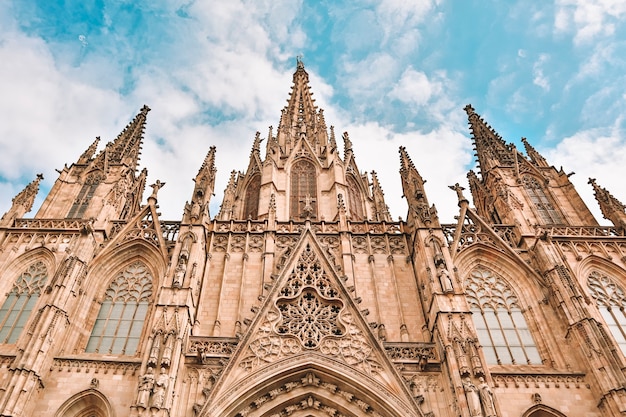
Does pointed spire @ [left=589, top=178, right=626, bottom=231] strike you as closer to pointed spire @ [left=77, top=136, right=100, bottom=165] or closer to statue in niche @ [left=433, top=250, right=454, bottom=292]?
statue in niche @ [left=433, top=250, right=454, bottom=292]

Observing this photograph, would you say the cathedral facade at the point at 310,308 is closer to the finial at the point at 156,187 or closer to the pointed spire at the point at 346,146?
the finial at the point at 156,187

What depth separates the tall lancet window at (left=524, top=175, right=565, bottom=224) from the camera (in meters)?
23.0

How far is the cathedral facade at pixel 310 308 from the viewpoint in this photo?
47.1 feet

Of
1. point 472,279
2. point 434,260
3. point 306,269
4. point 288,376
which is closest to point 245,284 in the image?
point 306,269

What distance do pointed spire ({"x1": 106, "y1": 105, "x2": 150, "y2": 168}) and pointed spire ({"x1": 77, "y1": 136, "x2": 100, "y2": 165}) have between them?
3.02 ft

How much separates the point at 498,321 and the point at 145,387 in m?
12.5

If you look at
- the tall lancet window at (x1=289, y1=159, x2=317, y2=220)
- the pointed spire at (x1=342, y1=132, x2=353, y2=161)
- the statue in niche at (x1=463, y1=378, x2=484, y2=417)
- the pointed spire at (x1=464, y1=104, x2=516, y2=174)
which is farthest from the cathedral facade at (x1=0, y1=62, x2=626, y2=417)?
the pointed spire at (x1=342, y1=132, x2=353, y2=161)

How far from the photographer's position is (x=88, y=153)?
27391 millimetres

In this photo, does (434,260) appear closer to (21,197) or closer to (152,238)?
(152,238)

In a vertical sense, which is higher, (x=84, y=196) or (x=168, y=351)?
(x=84, y=196)

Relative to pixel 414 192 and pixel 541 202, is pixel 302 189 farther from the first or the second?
pixel 541 202

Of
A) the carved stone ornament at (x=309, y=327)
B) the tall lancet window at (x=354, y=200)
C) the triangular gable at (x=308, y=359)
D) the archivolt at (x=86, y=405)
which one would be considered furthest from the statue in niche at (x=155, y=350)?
the tall lancet window at (x=354, y=200)

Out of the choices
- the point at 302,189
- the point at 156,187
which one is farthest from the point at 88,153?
the point at 302,189

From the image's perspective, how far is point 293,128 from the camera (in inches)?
1307
